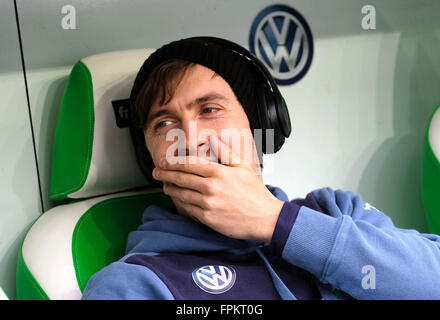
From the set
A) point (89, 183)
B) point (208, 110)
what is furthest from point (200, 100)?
point (89, 183)

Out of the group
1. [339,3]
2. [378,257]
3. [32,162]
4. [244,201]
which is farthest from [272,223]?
[339,3]

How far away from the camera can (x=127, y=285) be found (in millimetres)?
996

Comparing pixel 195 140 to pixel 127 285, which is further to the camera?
pixel 195 140

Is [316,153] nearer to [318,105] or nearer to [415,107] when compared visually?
[318,105]

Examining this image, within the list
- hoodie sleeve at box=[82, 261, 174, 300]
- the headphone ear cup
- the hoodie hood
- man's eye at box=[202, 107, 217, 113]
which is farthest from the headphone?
hoodie sleeve at box=[82, 261, 174, 300]

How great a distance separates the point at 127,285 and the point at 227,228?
21 centimetres

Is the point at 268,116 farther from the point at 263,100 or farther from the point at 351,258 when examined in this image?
the point at 351,258

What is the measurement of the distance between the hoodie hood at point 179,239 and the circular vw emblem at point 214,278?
0.17 feet

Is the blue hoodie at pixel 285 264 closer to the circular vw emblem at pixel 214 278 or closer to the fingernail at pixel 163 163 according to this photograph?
the circular vw emblem at pixel 214 278

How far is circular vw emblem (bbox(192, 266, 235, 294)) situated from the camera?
105cm

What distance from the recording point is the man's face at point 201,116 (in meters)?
1.15

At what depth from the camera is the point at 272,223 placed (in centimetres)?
106

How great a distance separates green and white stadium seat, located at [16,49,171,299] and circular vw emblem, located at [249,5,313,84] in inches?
16.7

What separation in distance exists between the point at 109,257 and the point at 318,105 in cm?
86
